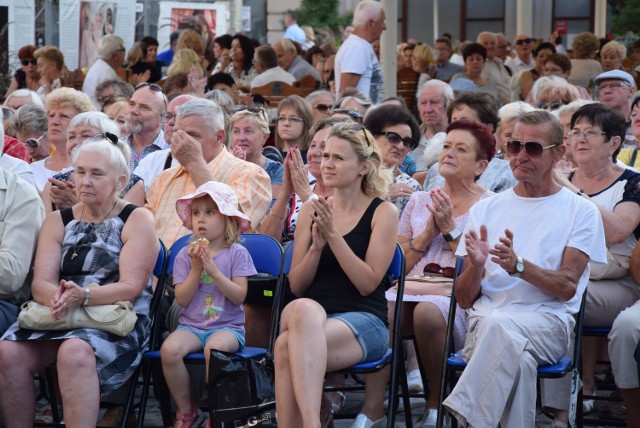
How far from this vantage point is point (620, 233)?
18.5ft

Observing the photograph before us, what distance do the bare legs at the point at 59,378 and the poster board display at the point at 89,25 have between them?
709cm

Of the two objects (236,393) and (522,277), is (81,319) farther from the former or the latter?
(522,277)

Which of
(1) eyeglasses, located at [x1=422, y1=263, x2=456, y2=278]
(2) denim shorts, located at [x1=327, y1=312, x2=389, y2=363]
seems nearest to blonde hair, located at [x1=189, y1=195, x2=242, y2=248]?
(2) denim shorts, located at [x1=327, y1=312, x2=389, y2=363]

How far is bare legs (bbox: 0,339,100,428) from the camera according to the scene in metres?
5.04

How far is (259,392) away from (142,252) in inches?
36.4

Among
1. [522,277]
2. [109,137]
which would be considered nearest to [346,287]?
[522,277]

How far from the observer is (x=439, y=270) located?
5863mm

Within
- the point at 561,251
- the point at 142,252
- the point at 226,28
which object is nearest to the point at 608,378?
the point at 561,251

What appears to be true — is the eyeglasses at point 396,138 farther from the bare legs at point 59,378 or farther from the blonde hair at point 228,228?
the bare legs at point 59,378

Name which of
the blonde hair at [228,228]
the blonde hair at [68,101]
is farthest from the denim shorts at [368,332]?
the blonde hair at [68,101]

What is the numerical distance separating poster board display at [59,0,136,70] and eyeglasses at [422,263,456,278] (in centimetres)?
695

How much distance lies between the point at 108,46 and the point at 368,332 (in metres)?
7.19

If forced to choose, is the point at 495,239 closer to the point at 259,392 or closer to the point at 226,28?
the point at 259,392

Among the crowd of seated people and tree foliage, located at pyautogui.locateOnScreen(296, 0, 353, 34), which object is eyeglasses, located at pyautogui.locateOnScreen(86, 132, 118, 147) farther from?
tree foliage, located at pyautogui.locateOnScreen(296, 0, 353, 34)
